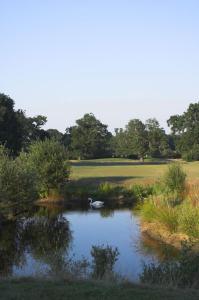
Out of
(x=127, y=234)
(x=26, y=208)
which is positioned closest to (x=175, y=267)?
(x=127, y=234)

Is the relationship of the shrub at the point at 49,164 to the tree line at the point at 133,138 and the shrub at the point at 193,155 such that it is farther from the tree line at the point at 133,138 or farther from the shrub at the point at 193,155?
the shrub at the point at 193,155

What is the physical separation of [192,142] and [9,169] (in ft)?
242

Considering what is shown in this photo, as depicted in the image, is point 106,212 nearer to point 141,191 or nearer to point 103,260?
point 141,191

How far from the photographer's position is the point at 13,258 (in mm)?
19922

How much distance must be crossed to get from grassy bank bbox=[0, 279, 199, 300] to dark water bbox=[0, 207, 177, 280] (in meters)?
2.82

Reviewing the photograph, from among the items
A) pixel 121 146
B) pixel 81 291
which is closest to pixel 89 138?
pixel 121 146

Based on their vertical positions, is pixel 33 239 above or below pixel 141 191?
below

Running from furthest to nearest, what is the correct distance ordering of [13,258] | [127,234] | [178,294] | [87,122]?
[87,122]
[127,234]
[13,258]
[178,294]

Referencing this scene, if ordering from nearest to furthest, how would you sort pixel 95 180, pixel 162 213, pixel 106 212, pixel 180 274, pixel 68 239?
pixel 180 274 < pixel 162 213 < pixel 68 239 < pixel 106 212 < pixel 95 180

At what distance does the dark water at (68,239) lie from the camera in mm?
17972

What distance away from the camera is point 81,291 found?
366 inches

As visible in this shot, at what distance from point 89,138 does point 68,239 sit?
80087 mm

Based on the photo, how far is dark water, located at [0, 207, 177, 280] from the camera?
17972mm

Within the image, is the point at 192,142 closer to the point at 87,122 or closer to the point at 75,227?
the point at 87,122
